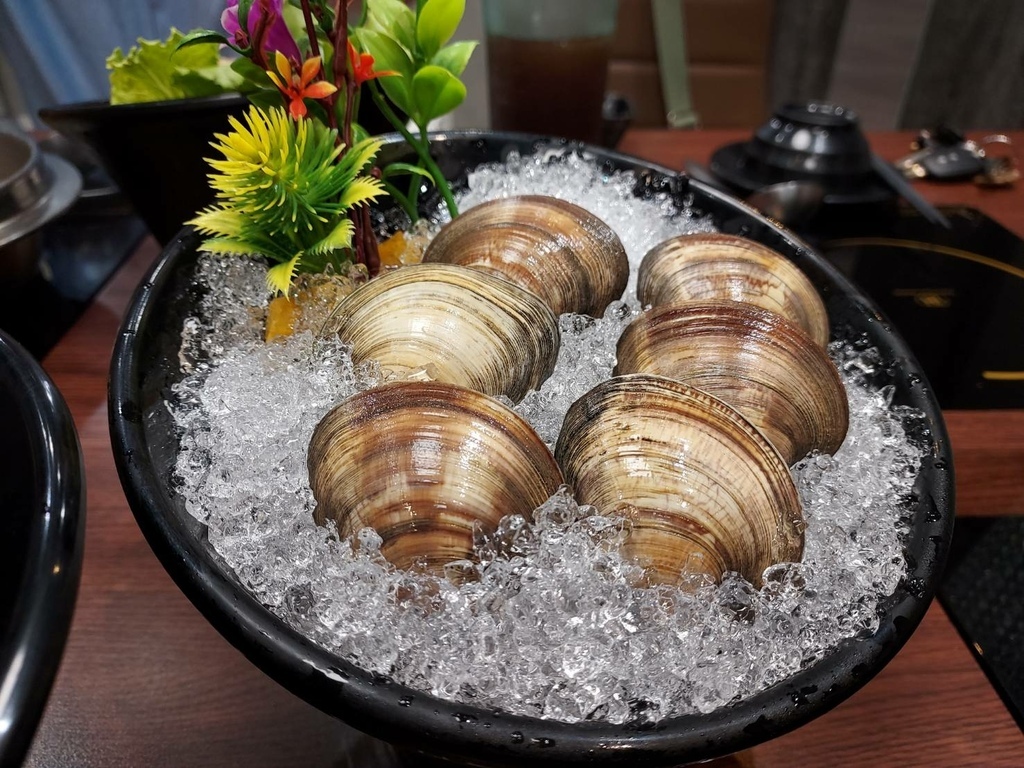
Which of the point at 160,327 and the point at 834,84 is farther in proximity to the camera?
the point at 834,84

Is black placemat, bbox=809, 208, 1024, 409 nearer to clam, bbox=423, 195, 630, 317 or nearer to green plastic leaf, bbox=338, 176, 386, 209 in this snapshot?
clam, bbox=423, 195, 630, 317

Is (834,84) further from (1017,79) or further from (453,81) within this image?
(453,81)

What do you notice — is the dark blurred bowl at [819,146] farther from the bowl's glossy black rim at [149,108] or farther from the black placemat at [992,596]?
the bowl's glossy black rim at [149,108]

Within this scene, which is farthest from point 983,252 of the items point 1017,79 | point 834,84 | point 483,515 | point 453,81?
point 834,84

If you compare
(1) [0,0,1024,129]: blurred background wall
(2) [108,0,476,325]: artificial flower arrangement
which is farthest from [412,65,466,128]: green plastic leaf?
Answer: (1) [0,0,1024,129]: blurred background wall

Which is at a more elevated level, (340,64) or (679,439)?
(340,64)

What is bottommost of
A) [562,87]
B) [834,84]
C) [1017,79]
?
[834,84]

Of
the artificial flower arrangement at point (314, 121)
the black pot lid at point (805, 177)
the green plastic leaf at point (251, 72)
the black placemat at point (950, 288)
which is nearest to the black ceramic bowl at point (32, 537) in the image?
the artificial flower arrangement at point (314, 121)
